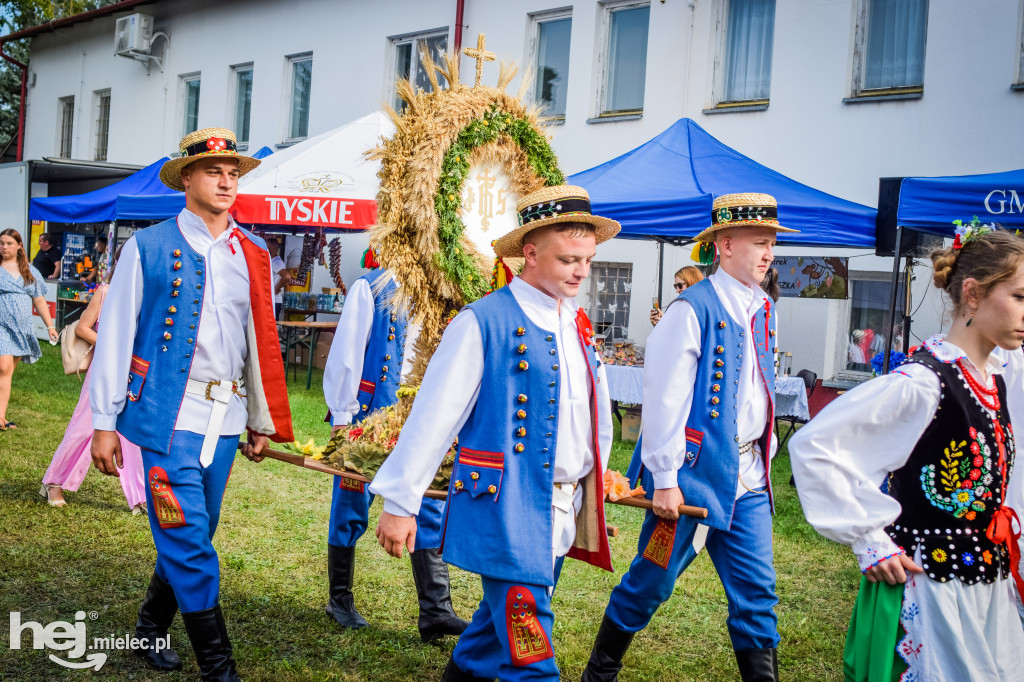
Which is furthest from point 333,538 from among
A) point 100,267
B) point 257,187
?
point 100,267

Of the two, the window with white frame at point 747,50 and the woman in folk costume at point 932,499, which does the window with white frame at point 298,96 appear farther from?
the woman in folk costume at point 932,499

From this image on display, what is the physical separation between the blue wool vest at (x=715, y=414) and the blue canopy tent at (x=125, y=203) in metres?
9.24

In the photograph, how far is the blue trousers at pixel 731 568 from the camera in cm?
347

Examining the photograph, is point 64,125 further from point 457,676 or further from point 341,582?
point 457,676

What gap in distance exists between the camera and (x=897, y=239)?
271 inches

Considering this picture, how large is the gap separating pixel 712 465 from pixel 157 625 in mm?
2356

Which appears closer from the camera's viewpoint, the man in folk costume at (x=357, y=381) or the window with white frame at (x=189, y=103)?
the man in folk costume at (x=357, y=381)

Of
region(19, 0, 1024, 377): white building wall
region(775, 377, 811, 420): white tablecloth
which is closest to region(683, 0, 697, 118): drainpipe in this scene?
region(19, 0, 1024, 377): white building wall

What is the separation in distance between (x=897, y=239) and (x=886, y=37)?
4.91 meters

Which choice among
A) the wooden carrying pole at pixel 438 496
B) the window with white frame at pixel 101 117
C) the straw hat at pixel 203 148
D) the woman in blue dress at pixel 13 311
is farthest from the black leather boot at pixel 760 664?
the window with white frame at pixel 101 117

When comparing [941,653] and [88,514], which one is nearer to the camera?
[941,653]

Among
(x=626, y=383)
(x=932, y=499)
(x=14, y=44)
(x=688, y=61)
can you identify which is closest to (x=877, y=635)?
(x=932, y=499)

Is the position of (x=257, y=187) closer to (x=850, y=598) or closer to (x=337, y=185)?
(x=337, y=185)

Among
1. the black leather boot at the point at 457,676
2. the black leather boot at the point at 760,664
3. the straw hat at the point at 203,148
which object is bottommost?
the black leather boot at the point at 760,664
